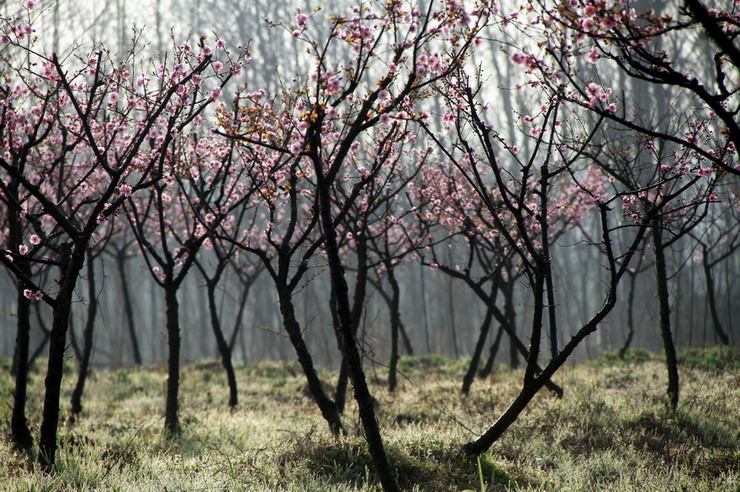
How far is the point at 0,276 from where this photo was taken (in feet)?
107

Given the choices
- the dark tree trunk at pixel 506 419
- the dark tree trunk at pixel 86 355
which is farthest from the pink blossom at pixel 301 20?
the dark tree trunk at pixel 86 355

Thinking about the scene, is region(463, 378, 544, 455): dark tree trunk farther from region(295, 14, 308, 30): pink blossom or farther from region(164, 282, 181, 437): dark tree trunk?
region(164, 282, 181, 437): dark tree trunk

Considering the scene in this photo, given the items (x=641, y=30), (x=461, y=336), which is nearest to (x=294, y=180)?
(x=641, y=30)

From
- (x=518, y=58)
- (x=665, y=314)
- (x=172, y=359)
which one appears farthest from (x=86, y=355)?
(x=665, y=314)

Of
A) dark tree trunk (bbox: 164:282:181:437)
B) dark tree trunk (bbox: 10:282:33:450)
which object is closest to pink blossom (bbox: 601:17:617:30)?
dark tree trunk (bbox: 10:282:33:450)

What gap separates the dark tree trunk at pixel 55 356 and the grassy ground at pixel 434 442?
0.15 metres

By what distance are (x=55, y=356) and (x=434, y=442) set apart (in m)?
3.77

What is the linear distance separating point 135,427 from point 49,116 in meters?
4.48

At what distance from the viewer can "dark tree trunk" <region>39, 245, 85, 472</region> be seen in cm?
525

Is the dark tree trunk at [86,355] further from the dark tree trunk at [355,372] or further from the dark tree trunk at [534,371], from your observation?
the dark tree trunk at [534,371]

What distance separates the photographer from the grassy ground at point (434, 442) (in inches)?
206

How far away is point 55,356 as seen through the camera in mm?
5316

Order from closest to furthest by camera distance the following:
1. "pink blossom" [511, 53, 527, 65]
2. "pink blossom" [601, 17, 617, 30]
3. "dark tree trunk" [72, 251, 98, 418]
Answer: "pink blossom" [601, 17, 617, 30], "pink blossom" [511, 53, 527, 65], "dark tree trunk" [72, 251, 98, 418]

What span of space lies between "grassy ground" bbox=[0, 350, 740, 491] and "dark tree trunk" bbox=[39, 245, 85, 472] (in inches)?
5.9
